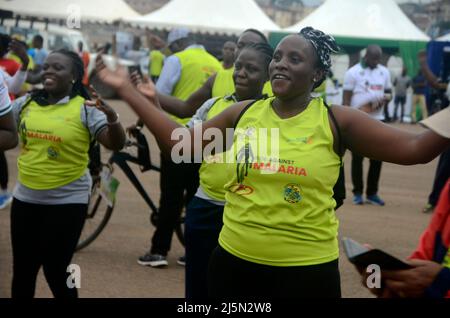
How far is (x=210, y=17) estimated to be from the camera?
24.4 m

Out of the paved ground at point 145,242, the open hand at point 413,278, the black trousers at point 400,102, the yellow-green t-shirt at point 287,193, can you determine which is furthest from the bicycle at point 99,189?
the black trousers at point 400,102

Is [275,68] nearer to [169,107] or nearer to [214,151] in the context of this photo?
[214,151]

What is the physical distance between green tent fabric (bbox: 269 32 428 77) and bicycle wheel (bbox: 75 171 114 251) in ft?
55.6

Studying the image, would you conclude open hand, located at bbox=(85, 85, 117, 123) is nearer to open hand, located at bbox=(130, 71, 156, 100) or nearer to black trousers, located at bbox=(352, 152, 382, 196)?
open hand, located at bbox=(130, 71, 156, 100)

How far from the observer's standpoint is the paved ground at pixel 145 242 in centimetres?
625

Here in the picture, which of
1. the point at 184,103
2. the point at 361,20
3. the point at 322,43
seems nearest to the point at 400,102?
the point at 361,20

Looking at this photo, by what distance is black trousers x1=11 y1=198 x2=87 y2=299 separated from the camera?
476cm

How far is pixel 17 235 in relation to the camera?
15.6 ft

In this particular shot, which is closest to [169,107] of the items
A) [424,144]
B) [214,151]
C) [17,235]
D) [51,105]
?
[51,105]

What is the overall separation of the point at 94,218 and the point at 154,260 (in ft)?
3.17

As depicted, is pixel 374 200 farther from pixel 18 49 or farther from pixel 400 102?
pixel 400 102

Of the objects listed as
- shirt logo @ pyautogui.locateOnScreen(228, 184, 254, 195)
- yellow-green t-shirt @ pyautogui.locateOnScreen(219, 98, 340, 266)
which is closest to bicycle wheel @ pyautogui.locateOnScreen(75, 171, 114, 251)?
shirt logo @ pyautogui.locateOnScreen(228, 184, 254, 195)

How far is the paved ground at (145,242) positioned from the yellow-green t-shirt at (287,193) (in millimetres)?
2798

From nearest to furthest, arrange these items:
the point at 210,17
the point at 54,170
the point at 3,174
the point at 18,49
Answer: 1. the point at 54,170
2. the point at 18,49
3. the point at 3,174
4. the point at 210,17
